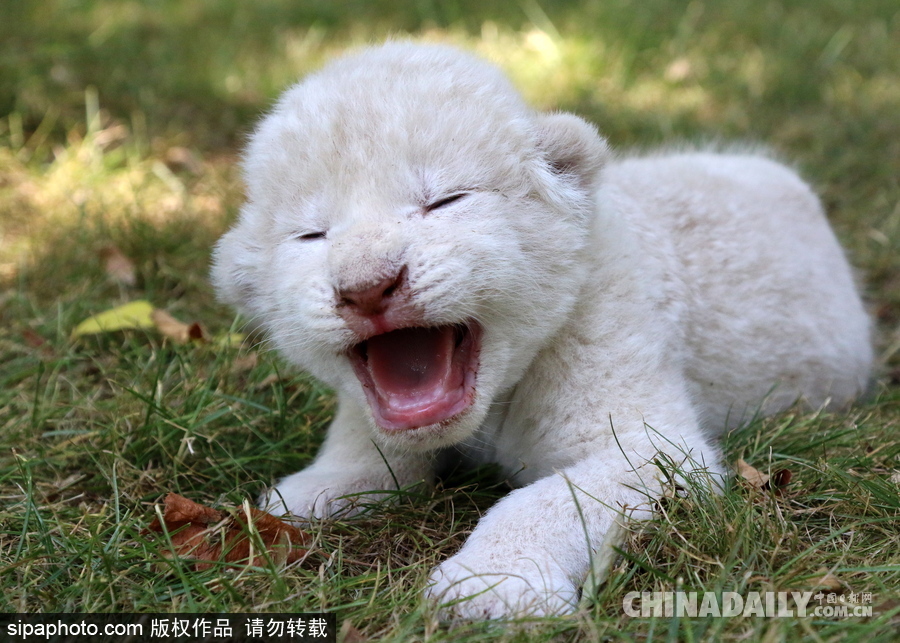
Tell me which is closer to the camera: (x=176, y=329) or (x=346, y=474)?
(x=346, y=474)

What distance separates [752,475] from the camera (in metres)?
2.97

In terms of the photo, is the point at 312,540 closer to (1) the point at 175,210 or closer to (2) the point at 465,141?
(2) the point at 465,141

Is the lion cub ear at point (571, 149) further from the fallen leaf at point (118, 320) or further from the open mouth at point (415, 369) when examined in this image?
the fallen leaf at point (118, 320)

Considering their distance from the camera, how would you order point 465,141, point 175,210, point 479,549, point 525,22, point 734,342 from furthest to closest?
point 525,22 → point 175,210 → point 734,342 → point 465,141 → point 479,549

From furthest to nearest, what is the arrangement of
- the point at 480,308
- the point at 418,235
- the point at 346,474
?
the point at 346,474 → the point at 480,308 → the point at 418,235

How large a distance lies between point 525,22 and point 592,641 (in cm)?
707

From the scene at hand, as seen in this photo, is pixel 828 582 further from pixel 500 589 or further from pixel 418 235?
pixel 418 235

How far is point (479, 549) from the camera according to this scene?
102 inches

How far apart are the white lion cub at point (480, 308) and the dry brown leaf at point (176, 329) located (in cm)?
105

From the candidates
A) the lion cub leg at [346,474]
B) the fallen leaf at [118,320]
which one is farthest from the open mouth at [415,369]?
the fallen leaf at [118,320]

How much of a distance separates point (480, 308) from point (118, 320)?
7.31ft

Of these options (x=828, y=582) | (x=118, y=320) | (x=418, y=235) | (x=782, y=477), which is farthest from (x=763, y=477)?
(x=118, y=320)

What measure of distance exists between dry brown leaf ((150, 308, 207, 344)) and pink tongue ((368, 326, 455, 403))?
1.68 meters

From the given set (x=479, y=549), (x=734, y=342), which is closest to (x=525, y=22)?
(x=734, y=342)
